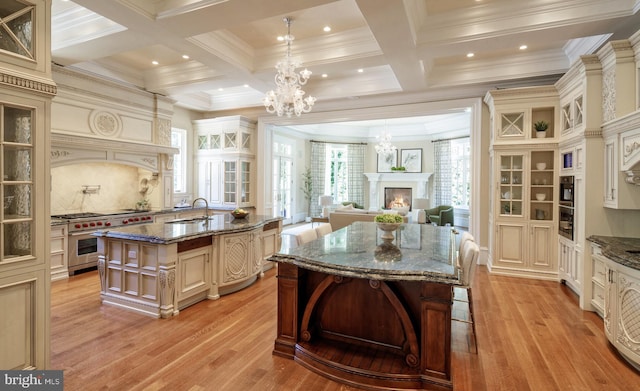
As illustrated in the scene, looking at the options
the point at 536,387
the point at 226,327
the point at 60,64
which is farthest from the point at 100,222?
the point at 536,387

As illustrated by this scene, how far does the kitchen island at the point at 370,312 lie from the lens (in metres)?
2.22

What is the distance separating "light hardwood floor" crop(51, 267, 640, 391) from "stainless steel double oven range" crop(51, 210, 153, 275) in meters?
0.92

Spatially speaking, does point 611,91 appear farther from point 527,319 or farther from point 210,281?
point 210,281

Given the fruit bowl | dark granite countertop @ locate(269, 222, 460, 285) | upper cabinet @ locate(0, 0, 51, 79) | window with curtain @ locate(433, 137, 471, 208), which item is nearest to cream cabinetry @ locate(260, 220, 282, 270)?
the fruit bowl

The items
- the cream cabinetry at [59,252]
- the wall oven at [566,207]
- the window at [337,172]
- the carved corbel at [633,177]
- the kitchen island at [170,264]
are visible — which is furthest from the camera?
the window at [337,172]

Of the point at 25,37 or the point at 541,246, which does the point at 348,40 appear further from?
the point at 541,246

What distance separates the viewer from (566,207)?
4.48 metres

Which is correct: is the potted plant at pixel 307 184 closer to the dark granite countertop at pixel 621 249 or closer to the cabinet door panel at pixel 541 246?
the cabinet door panel at pixel 541 246

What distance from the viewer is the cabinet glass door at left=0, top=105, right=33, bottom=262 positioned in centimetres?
208

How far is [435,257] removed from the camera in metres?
2.58

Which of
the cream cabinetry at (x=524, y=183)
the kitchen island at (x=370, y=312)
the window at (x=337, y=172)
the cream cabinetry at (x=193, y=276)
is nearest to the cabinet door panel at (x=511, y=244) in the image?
the cream cabinetry at (x=524, y=183)

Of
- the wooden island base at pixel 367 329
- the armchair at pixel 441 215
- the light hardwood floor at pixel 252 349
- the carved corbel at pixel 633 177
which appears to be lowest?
the light hardwood floor at pixel 252 349

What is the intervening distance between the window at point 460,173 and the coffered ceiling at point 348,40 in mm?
4395

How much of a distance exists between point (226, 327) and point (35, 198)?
1952 mm
